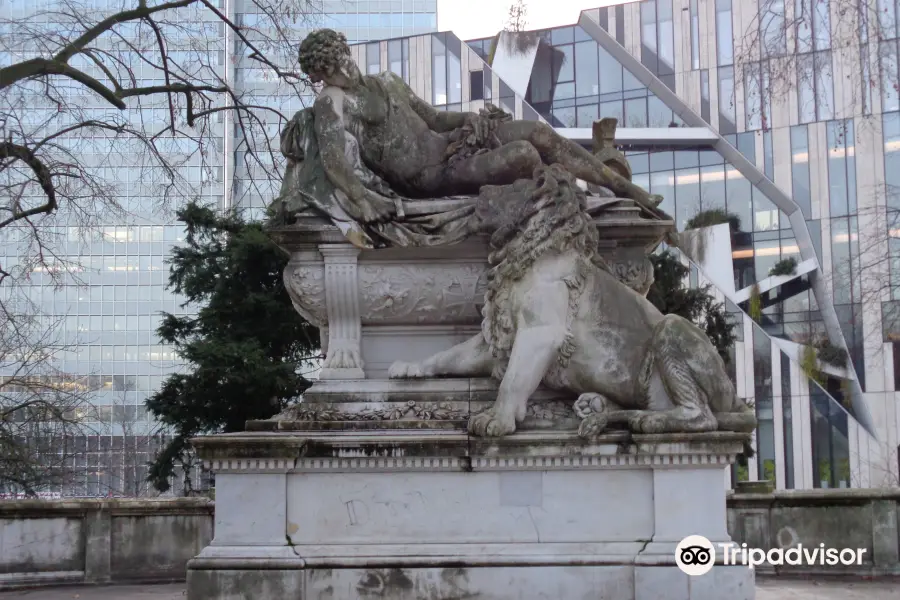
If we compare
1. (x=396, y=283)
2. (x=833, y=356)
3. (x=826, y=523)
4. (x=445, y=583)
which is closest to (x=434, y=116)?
(x=396, y=283)

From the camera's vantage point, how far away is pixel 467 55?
4475 cm

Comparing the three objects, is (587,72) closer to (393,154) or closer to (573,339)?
(393,154)

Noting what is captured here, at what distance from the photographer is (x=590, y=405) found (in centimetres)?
730

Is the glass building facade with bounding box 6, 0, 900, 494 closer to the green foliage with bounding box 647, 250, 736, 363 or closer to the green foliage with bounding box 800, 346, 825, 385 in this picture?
the green foliage with bounding box 800, 346, 825, 385

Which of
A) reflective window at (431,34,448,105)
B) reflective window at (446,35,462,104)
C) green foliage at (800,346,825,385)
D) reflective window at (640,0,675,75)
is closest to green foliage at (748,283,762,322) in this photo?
green foliage at (800,346,825,385)

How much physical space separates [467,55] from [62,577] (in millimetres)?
36238

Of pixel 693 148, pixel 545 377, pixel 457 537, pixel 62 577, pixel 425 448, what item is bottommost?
pixel 62 577

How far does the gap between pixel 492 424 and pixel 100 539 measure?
6.19 metres

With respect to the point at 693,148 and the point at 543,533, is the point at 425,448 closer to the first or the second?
the point at 543,533

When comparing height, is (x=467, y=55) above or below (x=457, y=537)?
above

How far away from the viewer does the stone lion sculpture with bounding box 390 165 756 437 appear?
7.15 meters

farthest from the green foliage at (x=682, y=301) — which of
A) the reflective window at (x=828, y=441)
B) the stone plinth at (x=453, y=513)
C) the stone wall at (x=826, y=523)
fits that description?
the stone plinth at (x=453, y=513)

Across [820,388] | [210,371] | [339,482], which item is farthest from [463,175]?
[820,388]

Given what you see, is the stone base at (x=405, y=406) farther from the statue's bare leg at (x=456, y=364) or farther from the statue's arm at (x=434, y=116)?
the statue's arm at (x=434, y=116)
